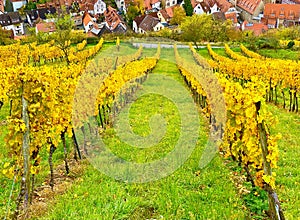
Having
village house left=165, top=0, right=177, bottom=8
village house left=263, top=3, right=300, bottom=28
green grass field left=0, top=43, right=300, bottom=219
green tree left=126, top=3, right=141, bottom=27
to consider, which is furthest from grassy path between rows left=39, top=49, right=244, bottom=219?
village house left=165, top=0, right=177, bottom=8

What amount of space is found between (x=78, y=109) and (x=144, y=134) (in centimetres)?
288

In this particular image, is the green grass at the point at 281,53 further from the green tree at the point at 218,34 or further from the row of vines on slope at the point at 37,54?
the row of vines on slope at the point at 37,54

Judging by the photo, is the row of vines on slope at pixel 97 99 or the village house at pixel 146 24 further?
the village house at pixel 146 24

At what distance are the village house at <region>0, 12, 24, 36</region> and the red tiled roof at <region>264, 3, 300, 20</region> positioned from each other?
5350 centimetres

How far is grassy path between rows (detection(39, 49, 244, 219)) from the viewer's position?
6.59m

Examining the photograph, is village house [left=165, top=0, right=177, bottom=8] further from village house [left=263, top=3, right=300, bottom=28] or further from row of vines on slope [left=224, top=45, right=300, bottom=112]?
row of vines on slope [left=224, top=45, right=300, bottom=112]

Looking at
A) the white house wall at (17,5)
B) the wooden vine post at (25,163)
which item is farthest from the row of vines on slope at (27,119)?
the white house wall at (17,5)

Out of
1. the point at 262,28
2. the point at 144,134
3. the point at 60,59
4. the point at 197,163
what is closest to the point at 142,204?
the point at 197,163

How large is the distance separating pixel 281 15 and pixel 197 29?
3415 cm

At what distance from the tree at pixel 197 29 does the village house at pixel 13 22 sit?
44202 mm

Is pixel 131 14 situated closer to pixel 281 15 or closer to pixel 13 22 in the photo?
pixel 13 22

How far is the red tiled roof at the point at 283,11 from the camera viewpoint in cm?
6794

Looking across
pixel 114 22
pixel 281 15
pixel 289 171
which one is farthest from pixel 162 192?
pixel 281 15

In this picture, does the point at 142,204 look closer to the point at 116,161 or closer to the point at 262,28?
the point at 116,161
